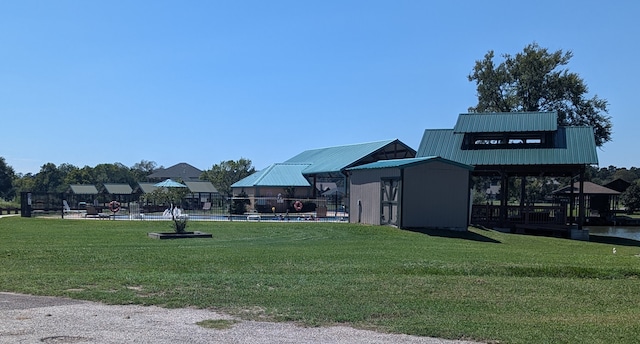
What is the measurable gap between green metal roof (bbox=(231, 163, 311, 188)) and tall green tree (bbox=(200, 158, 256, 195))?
20.4 meters

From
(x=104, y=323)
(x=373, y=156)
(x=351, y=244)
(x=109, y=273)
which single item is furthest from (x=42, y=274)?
(x=373, y=156)

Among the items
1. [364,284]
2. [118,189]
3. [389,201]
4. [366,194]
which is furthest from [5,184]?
[364,284]

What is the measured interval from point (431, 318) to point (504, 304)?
164 cm

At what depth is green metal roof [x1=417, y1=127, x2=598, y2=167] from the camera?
1192 inches

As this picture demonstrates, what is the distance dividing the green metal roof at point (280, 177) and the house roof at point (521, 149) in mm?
15456

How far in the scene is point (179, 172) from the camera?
10750 centimetres

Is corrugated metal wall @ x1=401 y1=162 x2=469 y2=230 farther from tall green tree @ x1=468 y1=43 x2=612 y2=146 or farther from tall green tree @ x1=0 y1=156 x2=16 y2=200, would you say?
tall green tree @ x1=0 y1=156 x2=16 y2=200

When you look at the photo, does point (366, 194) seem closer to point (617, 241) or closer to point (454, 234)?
point (454, 234)

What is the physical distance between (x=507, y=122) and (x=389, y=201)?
436 inches

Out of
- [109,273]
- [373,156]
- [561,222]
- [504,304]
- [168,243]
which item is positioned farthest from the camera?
[373,156]

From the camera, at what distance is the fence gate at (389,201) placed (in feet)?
83.1

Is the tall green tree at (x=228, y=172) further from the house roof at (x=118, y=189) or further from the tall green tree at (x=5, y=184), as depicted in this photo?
the tall green tree at (x=5, y=184)

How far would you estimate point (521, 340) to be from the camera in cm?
654

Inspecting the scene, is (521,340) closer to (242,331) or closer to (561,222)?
(242,331)
